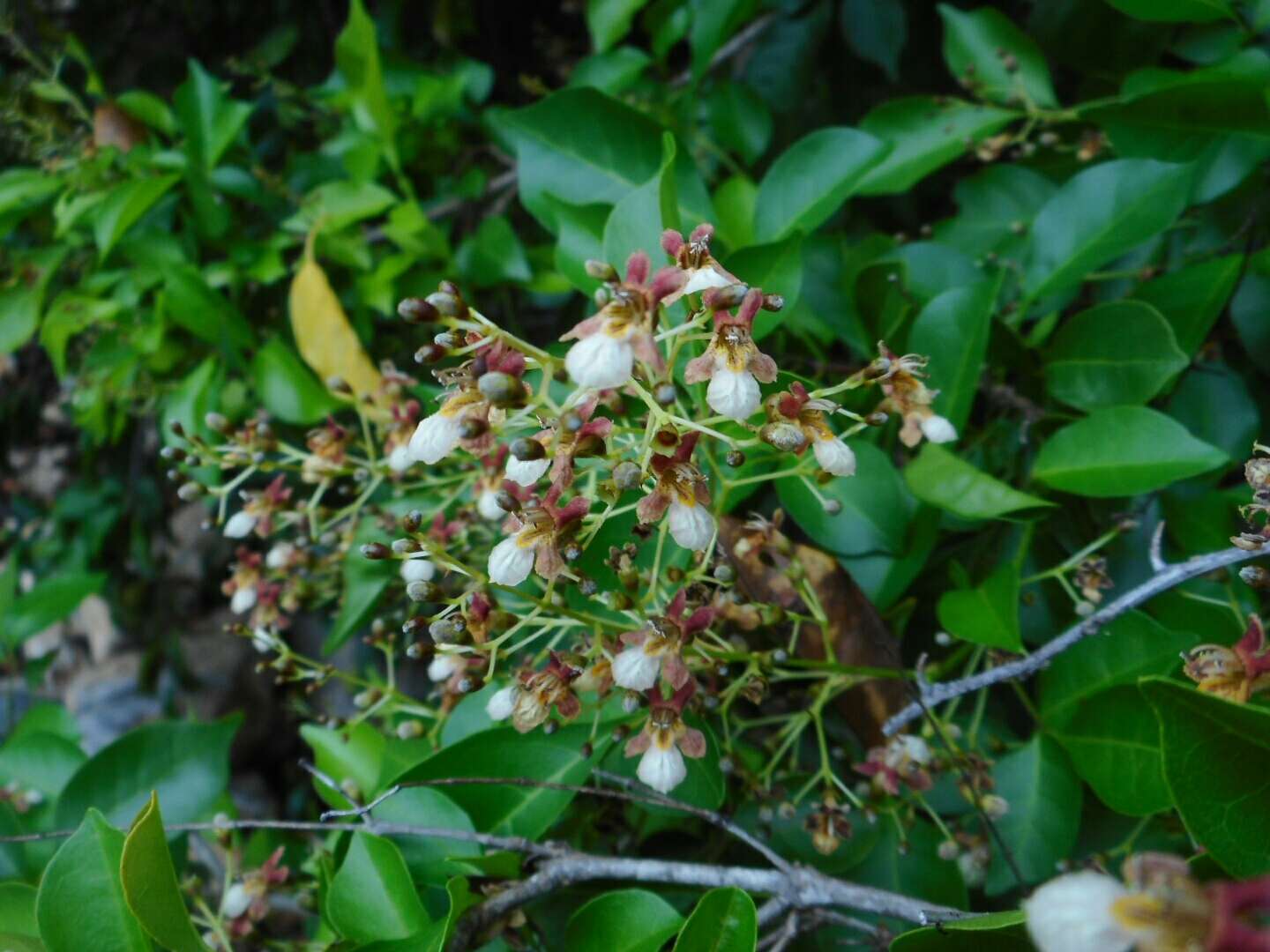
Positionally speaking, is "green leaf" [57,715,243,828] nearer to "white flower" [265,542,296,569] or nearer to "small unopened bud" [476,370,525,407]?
"white flower" [265,542,296,569]

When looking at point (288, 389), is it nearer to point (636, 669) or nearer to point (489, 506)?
point (489, 506)

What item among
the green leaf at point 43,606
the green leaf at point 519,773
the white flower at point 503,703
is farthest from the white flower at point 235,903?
the green leaf at point 43,606

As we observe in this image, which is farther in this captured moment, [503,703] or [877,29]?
[877,29]

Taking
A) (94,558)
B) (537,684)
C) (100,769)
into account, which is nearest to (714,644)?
(537,684)

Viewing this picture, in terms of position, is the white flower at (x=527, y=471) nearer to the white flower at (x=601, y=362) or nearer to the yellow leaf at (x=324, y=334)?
the white flower at (x=601, y=362)

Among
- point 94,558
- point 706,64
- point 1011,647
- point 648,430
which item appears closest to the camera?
point 648,430

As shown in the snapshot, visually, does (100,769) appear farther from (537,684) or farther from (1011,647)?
(1011,647)

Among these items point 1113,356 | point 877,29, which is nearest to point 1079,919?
point 1113,356
